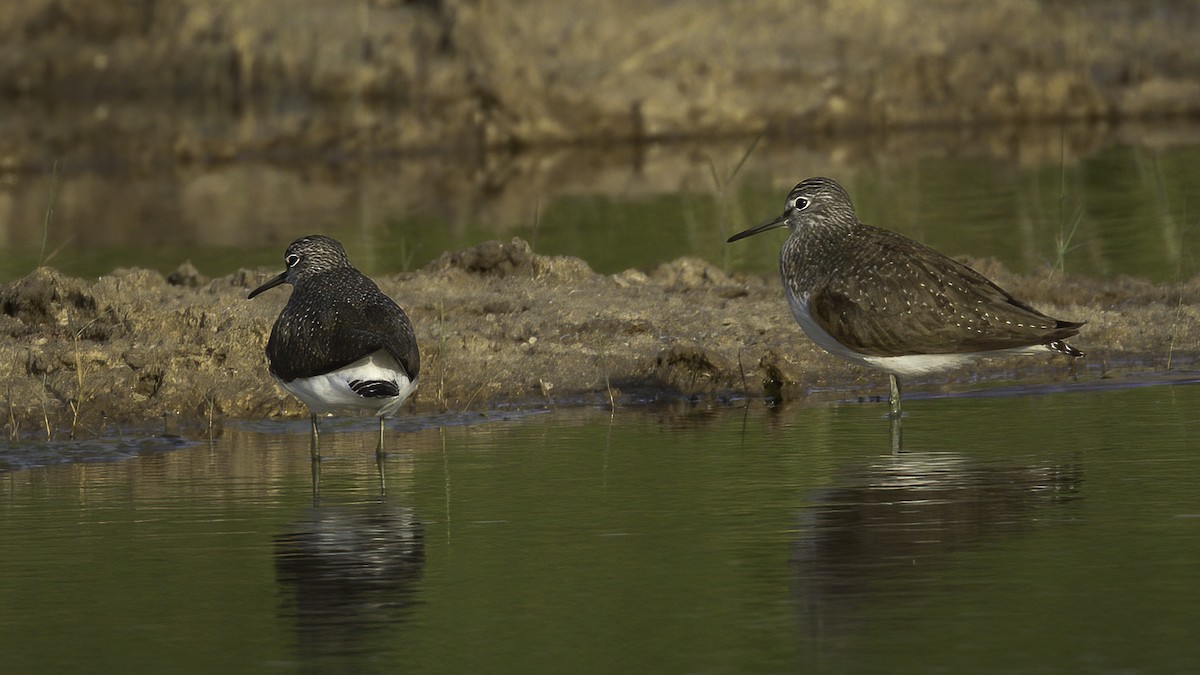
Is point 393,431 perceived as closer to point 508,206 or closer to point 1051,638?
point 1051,638

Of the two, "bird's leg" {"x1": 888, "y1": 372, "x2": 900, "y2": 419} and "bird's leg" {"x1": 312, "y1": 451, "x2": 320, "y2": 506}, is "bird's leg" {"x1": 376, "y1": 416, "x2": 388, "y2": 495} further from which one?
"bird's leg" {"x1": 888, "y1": 372, "x2": 900, "y2": 419}

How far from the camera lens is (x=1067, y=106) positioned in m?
33.8

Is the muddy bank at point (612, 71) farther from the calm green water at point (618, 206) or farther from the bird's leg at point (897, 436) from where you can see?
the bird's leg at point (897, 436)

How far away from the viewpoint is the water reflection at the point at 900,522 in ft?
25.2

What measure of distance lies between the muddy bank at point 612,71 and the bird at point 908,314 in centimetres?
2033

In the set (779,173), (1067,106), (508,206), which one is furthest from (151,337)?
(1067,106)

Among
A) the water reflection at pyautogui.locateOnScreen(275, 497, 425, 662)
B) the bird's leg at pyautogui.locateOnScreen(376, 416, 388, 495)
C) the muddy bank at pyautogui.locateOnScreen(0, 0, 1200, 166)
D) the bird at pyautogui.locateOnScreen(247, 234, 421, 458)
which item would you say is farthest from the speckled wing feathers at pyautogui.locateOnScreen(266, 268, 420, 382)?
the muddy bank at pyautogui.locateOnScreen(0, 0, 1200, 166)

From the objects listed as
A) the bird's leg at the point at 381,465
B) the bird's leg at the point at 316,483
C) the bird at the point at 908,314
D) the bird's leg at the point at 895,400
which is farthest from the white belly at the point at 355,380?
the bird's leg at the point at 895,400

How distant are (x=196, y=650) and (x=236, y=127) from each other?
26600 mm

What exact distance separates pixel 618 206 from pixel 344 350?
13544 millimetres

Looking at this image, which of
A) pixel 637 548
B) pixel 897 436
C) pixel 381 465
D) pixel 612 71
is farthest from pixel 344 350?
pixel 612 71

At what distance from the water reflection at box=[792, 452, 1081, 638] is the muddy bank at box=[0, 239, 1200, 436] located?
2.91 meters

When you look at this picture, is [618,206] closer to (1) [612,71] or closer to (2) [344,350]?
(1) [612,71]

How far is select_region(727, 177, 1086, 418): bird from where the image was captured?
37.9 ft
